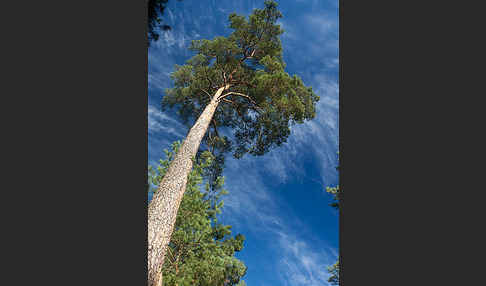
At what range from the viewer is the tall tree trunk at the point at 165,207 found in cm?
263

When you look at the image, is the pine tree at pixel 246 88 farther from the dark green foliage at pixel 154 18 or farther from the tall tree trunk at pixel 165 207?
the dark green foliage at pixel 154 18

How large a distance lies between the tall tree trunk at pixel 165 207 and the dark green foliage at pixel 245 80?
7.57 feet

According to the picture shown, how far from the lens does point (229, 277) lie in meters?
4.20

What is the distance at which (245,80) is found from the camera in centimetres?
638

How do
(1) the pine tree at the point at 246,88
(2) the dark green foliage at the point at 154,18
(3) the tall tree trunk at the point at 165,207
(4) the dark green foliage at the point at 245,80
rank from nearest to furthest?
1. (3) the tall tree trunk at the point at 165,207
2. (2) the dark green foliage at the point at 154,18
3. (1) the pine tree at the point at 246,88
4. (4) the dark green foliage at the point at 245,80

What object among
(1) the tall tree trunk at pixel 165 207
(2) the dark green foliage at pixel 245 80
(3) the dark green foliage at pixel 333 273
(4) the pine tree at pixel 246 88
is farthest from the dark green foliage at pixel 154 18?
(3) the dark green foliage at pixel 333 273

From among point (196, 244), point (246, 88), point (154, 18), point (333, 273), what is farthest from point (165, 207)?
point (333, 273)

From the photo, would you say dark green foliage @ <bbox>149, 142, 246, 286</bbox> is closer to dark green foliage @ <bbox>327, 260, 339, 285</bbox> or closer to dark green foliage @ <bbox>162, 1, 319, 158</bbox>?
dark green foliage @ <bbox>162, 1, 319, 158</bbox>

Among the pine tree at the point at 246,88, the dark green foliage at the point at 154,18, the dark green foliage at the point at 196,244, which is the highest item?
the pine tree at the point at 246,88
